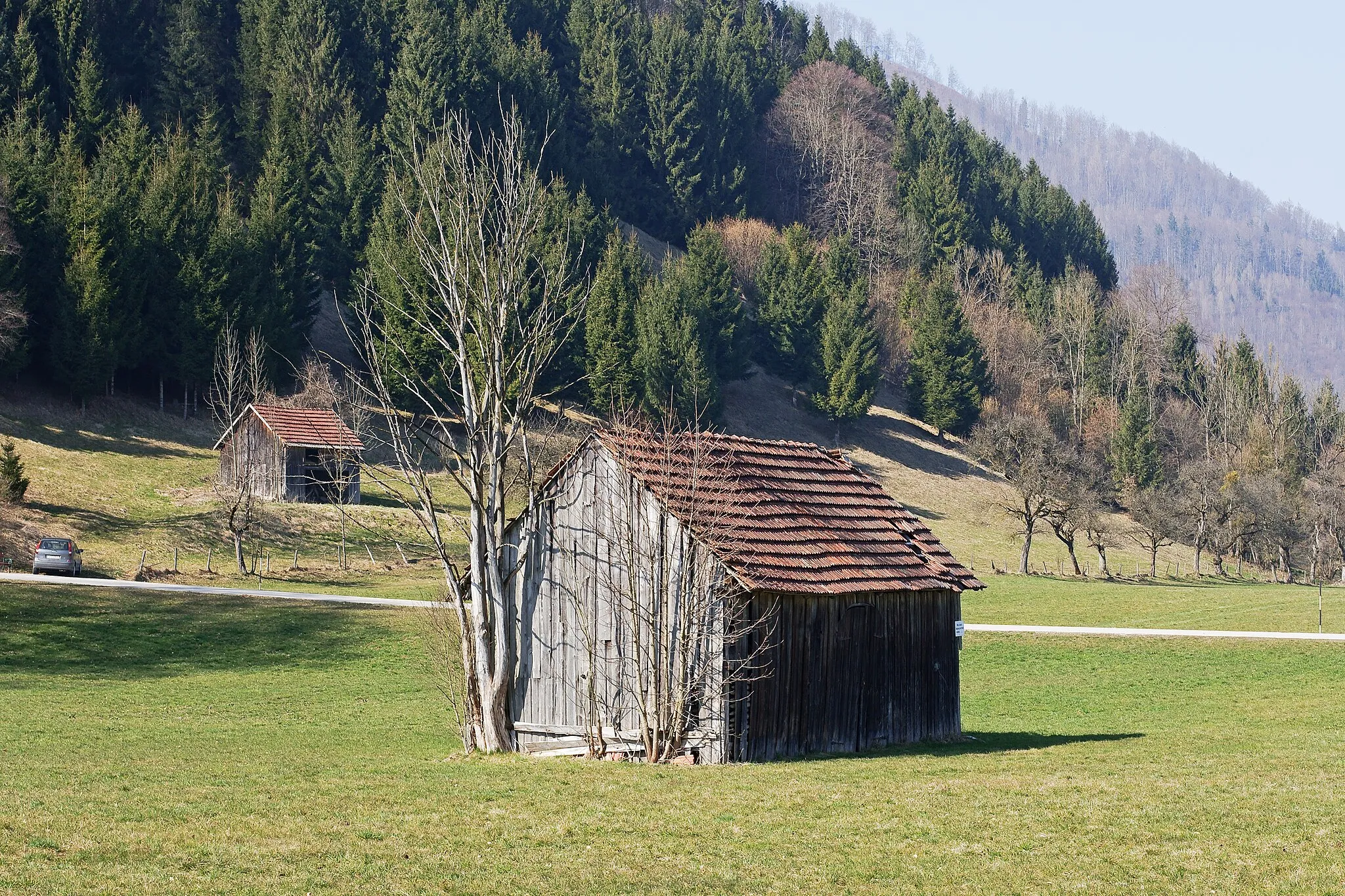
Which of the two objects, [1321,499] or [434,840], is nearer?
[434,840]

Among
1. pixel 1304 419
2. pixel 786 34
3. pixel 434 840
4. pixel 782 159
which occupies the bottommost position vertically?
pixel 434 840

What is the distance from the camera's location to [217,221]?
74312 millimetres

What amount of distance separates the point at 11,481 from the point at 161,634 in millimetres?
17300

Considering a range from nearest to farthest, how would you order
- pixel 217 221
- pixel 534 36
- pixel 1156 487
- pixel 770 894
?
pixel 770 894 → pixel 217 221 → pixel 1156 487 → pixel 534 36

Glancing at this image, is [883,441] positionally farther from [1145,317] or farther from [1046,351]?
[1145,317]

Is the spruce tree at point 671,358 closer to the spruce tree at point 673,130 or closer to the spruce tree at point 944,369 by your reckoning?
the spruce tree at point 944,369

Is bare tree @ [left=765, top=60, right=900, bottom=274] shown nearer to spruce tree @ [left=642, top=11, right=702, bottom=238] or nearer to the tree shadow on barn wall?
spruce tree @ [left=642, top=11, right=702, bottom=238]

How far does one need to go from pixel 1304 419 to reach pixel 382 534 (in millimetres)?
95745

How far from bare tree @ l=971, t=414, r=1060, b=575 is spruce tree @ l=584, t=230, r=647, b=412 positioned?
21798 mm

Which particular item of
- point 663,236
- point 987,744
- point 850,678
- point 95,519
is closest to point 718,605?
point 850,678

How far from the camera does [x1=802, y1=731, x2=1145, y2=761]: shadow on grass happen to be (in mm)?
25281

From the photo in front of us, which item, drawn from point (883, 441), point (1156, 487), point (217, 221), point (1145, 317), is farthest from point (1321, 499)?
point (217, 221)

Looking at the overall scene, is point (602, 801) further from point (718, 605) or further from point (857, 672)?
point (857, 672)

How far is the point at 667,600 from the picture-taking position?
23.6 metres
